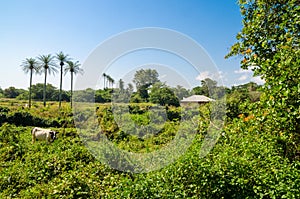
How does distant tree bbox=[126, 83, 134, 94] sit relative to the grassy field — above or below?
above

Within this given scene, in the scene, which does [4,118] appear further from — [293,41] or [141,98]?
[293,41]

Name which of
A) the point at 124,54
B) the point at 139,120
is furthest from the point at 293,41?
Answer: the point at 139,120

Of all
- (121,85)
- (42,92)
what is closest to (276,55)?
(121,85)

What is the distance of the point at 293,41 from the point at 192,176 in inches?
78.7

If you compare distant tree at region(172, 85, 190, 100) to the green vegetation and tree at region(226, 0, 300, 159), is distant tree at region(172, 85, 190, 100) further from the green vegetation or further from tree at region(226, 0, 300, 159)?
tree at region(226, 0, 300, 159)

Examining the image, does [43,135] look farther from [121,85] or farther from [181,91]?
[181,91]

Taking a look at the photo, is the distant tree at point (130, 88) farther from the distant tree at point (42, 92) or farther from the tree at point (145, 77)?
the distant tree at point (42, 92)

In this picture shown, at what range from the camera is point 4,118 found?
14.8 meters

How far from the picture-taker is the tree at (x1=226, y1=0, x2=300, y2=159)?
2570mm

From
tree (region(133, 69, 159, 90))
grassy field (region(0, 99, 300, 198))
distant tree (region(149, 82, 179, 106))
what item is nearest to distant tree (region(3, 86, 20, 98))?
grassy field (region(0, 99, 300, 198))

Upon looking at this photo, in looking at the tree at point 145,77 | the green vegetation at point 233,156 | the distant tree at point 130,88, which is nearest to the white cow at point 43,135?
the green vegetation at point 233,156

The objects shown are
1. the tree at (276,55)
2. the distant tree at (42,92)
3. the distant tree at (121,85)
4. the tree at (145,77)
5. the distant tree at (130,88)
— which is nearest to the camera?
the tree at (276,55)

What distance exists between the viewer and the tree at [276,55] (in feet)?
8.43

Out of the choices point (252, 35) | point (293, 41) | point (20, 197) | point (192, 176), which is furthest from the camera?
point (20, 197)
